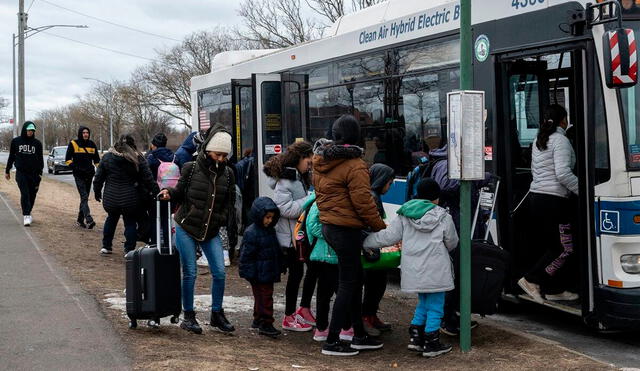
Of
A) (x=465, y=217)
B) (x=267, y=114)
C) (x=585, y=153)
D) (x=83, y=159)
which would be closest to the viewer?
(x=465, y=217)

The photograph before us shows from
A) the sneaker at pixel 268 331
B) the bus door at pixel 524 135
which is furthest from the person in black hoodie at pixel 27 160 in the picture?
the bus door at pixel 524 135

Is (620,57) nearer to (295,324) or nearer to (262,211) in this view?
(262,211)

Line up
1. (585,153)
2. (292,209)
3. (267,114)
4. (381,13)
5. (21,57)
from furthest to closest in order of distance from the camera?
(21,57) < (267,114) < (381,13) < (292,209) < (585,153)

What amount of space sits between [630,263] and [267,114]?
21.8 ft

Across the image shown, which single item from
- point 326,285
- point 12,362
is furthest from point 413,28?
point 12,362

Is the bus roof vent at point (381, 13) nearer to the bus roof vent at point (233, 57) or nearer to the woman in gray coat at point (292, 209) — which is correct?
the woman in gray coat at point (292, 209)

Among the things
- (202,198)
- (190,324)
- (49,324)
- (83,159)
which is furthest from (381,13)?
(83,159)

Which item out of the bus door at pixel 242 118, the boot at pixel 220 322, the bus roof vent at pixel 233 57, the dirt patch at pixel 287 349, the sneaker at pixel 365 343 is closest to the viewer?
the dirt patch at pixel 287 349

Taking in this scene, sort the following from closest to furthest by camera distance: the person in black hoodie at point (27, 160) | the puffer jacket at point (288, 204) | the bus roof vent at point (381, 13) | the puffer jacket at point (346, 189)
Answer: the puffer jacket at point (346, 189), the puffer jacket at point (288, 204), the bus roof vent at point (381, 13), the person in black hoodie at point (27, 160)

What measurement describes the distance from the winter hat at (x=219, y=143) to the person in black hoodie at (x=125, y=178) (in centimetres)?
358

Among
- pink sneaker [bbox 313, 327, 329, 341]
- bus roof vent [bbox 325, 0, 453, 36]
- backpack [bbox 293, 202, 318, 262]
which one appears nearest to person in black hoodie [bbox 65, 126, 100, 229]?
bus roof vent [bbox 325, 0, 453, 36]

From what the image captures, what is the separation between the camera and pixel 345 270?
6219mm

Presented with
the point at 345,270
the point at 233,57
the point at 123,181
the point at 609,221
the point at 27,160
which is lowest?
the point at 345,270

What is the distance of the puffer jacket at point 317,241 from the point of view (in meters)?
6.43
